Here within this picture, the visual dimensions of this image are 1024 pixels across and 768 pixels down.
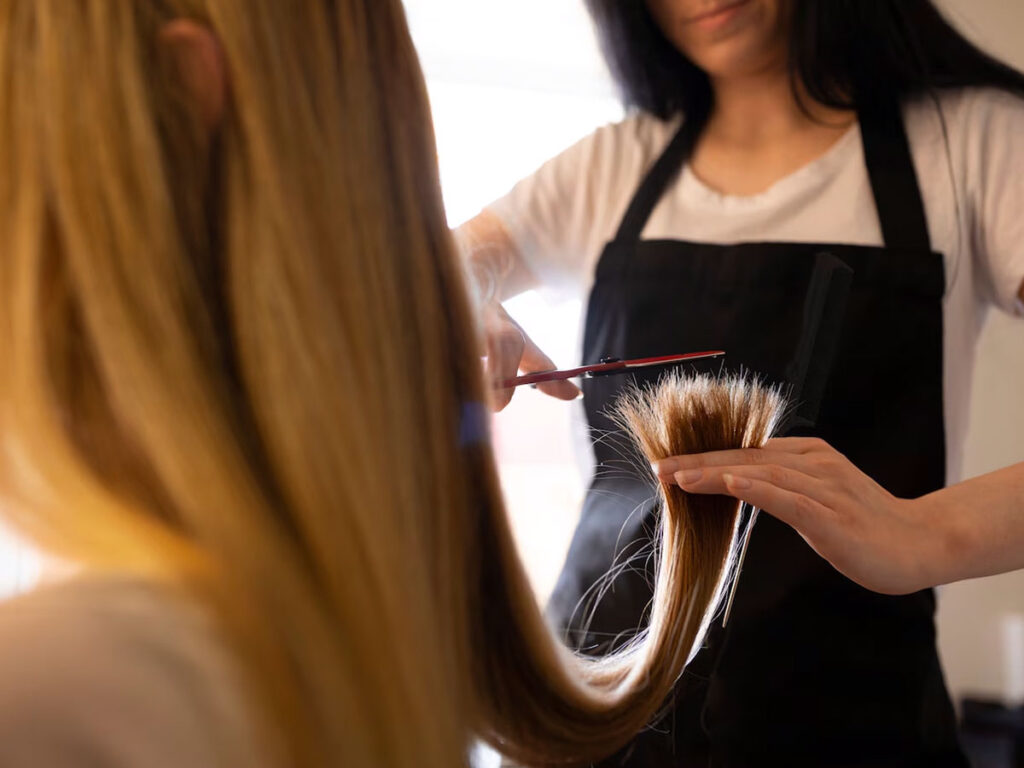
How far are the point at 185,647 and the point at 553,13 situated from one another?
3.09ft

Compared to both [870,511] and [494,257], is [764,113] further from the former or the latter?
[870,511]

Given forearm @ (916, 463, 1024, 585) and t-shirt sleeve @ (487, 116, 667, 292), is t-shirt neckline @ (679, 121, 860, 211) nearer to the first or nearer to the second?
t-shirt sleeve @ (487, 116, 667, 292)

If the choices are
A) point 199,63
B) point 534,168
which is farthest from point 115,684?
point 534,168

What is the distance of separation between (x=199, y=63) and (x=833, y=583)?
0.53 m

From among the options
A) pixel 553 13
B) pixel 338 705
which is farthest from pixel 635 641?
pixel 553 13

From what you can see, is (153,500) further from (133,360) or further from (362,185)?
(362,185)

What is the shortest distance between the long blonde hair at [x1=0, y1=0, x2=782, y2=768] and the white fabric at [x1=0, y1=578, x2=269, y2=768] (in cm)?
1

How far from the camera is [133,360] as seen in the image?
0.39m

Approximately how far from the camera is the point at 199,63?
441mm

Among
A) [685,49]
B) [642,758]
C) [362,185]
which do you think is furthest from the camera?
[685,49]

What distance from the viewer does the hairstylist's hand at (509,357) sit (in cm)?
70

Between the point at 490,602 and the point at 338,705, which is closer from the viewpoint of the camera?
the point at 338,705

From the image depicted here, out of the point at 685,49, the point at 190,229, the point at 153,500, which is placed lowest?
the point at 153,500

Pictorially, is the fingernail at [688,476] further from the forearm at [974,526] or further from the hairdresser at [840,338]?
the forearm at [974,526]
